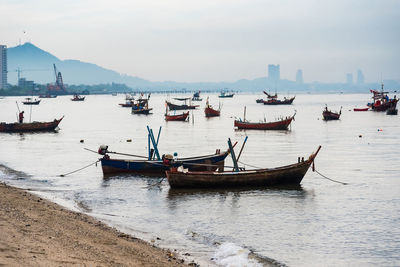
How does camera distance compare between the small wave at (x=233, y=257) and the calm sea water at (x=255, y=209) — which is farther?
the calm sea water at (x=255, y=209)

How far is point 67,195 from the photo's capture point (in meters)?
23.9

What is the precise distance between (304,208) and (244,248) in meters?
6.52

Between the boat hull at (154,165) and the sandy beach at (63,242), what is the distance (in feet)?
32.6

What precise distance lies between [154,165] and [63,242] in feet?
51.4

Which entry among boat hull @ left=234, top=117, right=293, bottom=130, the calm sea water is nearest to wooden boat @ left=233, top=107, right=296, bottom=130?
boat hull @ left=234, top=117, right=293, bottom=130

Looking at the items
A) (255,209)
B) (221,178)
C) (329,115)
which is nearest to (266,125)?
(329,115)

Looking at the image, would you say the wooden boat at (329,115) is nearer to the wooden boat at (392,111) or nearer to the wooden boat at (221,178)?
the wooden boat at (392,111)

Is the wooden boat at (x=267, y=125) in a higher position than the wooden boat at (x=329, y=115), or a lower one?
lower

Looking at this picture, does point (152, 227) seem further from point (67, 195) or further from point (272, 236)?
point (67, 195)

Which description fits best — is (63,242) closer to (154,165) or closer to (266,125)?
(154,165)

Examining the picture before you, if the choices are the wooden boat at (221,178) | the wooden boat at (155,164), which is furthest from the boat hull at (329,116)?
the wooden boat at (221,178)

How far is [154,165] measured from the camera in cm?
2872

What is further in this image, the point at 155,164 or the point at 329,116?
the point at 329,116

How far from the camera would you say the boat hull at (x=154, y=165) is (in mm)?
27531
